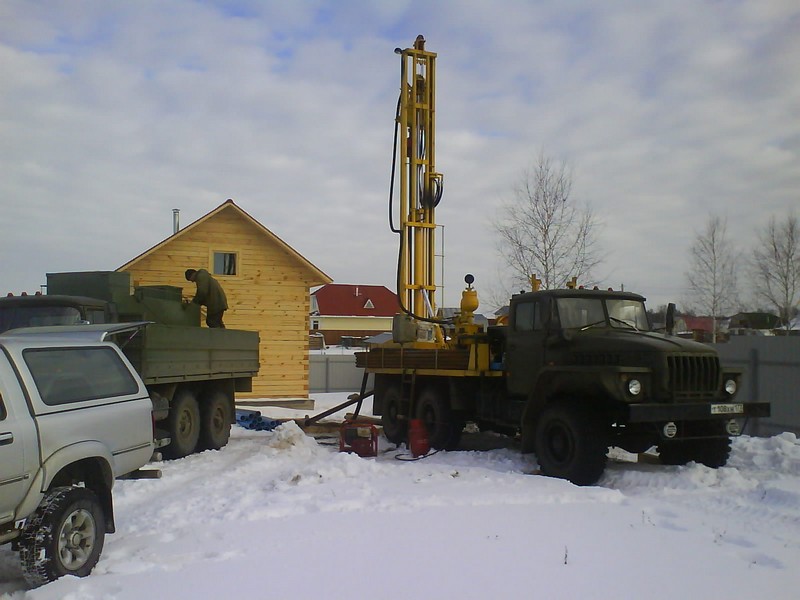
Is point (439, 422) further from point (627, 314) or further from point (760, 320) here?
point (760, 320)

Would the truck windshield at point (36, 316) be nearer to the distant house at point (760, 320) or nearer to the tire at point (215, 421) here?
the tire at point (215, 421)

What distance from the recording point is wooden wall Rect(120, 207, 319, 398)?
2120 centimetres

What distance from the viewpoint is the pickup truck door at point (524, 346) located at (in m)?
10.8

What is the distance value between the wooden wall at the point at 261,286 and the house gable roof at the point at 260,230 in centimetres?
8

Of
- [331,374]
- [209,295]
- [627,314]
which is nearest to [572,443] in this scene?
[627,314]

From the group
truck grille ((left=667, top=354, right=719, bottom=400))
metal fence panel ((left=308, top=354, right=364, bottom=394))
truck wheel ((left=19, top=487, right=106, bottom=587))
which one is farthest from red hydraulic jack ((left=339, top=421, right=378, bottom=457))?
metal fence panel ((left=308, top=354, right=364, bottom=394))

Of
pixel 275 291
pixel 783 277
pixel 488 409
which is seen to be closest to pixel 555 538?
pixel 488 409

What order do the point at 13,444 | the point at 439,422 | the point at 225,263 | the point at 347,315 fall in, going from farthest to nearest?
the point at 347,315 < the point at 225,263 < the point at 439,422 < the point at 13,444

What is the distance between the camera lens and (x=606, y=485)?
357 inches

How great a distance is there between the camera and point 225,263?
70.8ft

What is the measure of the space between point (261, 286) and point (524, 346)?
1207 centimetres

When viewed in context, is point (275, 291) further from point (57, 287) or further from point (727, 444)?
point (727, 444)

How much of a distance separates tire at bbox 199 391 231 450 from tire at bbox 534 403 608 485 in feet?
17.8

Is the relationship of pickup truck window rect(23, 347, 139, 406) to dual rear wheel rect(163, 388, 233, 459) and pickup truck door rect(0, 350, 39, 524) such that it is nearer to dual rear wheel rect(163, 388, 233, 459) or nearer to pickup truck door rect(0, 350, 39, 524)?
pickup truck door rect(0, 350, 39, 524)
